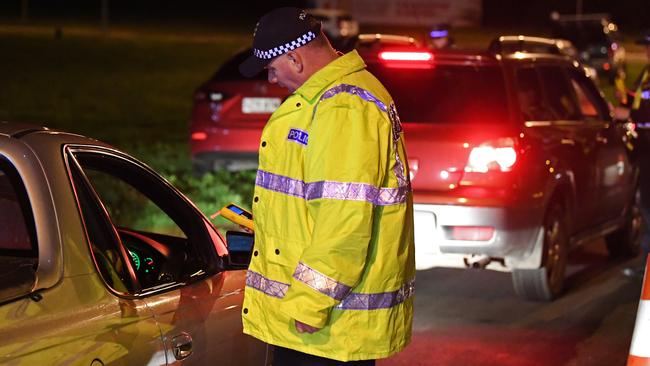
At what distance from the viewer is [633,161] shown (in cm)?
999

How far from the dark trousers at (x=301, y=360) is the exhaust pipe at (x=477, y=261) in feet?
15.8

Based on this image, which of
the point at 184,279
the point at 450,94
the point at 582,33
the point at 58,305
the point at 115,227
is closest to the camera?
the point at 58,305

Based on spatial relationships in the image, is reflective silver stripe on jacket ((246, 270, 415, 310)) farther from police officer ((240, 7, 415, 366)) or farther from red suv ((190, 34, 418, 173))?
red suv ((190, 34, 418, 173))

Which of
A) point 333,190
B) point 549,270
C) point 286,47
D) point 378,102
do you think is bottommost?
point 549,270

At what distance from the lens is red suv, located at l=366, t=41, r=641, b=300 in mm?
8461

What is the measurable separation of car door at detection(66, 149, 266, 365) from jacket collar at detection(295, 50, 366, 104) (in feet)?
2.72

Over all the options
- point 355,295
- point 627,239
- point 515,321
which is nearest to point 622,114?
point 627,239

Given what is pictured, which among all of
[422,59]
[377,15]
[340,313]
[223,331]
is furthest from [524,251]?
[377,15]

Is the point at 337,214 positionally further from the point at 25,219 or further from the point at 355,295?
the point at 25,219

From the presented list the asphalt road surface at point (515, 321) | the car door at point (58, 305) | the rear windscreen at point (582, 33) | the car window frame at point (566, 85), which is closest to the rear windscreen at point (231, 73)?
the asphalt road surface at point (515, 321)

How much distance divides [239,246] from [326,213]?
2.91 ft

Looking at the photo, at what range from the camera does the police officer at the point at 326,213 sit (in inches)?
145

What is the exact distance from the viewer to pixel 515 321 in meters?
8.57

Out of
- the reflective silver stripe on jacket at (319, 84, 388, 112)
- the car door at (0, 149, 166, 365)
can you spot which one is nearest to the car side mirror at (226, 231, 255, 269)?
the car door at (0, 149, 166, 365)
